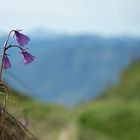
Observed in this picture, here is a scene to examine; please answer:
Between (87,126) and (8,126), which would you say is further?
(87,126)

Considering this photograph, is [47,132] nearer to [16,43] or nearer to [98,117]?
[98,117]

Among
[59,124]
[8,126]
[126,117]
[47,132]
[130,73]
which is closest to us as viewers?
[8,126]

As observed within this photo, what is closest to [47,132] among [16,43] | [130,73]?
[16,43]

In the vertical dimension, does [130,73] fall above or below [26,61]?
below

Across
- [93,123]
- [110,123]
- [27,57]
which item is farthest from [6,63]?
[93,123]

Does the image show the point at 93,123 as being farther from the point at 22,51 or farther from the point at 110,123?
the point at 22,51

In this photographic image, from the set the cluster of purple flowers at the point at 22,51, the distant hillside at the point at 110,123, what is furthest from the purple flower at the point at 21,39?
the distant hillside at the point at 110,123

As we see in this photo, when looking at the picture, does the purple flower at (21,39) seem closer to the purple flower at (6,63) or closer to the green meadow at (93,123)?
the purple flower at (6,63)

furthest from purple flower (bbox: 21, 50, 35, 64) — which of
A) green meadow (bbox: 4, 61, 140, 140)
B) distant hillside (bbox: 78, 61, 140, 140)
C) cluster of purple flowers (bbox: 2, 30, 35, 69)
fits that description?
distant hillside (bbox: 78, 61, 140, 140)
